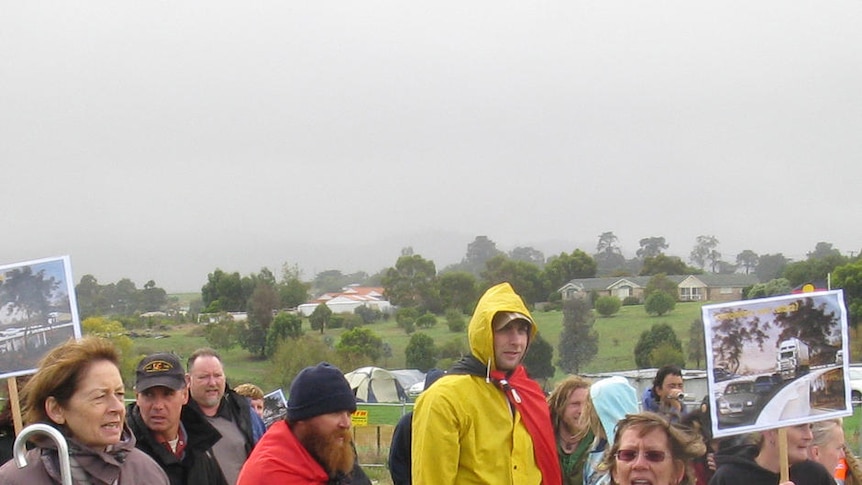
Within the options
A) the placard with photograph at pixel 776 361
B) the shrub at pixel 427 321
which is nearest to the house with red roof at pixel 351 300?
the shrub at pixel 427 321

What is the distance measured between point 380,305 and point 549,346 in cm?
2027

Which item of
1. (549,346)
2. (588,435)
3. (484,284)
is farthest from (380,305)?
(588,435)

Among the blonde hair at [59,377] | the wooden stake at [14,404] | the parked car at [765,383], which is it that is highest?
the blonde hair at [59,377]

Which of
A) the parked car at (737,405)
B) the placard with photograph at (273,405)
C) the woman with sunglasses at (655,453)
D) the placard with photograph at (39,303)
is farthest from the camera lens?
the placard with photograph at (273,405)

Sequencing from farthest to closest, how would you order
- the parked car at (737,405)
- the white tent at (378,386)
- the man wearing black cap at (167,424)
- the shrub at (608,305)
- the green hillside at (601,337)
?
the shrub at (608,305), the white tent at (378,386), the green hillside at (601,337), the man wearing black cap at (167,424), the parked car at (737,405)

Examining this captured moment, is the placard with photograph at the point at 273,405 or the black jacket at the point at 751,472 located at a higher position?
the black jacket at the point at 751,472

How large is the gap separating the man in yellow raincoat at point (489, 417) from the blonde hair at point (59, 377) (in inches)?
64.2

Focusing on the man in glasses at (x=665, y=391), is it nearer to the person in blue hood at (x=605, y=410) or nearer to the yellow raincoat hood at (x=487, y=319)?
the person in blue hood at (x=605, y=410)

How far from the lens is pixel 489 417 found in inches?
182

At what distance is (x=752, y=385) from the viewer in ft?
13.0

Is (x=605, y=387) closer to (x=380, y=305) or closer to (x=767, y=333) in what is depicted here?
(x=767, y=333)

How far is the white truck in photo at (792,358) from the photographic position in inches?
159

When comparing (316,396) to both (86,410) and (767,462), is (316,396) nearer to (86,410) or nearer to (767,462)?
(86,410)

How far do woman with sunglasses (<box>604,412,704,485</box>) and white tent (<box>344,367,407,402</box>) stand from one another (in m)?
24.8
